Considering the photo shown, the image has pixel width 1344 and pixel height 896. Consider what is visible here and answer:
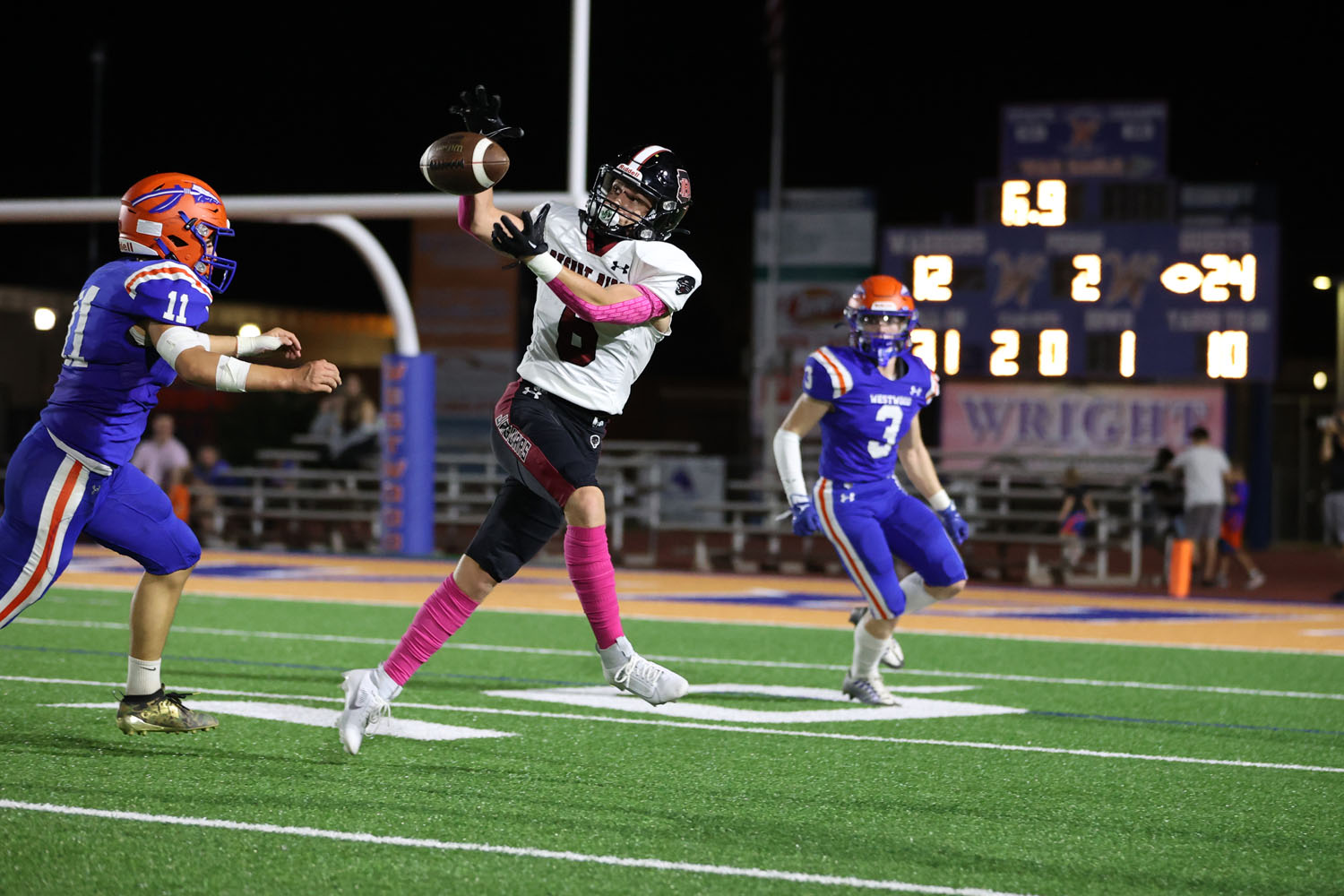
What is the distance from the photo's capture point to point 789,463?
778 centimetres

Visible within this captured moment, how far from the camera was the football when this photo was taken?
5332 millimetres

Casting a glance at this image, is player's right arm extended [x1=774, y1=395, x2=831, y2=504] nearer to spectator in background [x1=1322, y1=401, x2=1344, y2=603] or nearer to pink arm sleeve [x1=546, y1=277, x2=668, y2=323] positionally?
pink arm sleeve [x1=546, y1=277, x2=668, y2=323]

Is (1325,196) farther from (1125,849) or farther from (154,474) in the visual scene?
(1125,849)

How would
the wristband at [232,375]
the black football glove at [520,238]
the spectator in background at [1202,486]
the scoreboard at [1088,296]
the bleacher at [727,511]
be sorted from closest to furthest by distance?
1. the black football glove at [520,238]
2. the wristband at [232,375]
3. the spectator in background at [1202,486]
4. the scoreboard at [1088,296]
5. the bleacher at [727,511]

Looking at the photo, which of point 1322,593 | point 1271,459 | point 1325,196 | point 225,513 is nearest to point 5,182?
point 225,513

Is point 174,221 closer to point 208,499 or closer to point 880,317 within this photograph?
point 880,317

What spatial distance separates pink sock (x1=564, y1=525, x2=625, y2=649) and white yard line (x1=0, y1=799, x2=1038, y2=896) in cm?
129

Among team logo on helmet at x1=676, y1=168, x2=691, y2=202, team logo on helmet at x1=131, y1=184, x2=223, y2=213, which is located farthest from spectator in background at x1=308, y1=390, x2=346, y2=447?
team logo on helmet at x1=676, y1=168, x2=691, y2=202

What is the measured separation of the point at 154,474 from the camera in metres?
18.8

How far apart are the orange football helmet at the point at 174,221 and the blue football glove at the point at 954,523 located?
11.7 ft

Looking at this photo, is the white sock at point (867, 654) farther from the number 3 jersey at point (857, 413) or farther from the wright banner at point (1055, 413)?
the wright banner at point (1055, 413)

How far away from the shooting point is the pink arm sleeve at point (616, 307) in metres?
5.30

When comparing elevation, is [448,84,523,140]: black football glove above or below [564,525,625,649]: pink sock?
above

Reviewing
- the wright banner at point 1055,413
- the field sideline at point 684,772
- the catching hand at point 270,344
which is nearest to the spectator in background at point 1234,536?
the wright banner at point 1055,413
